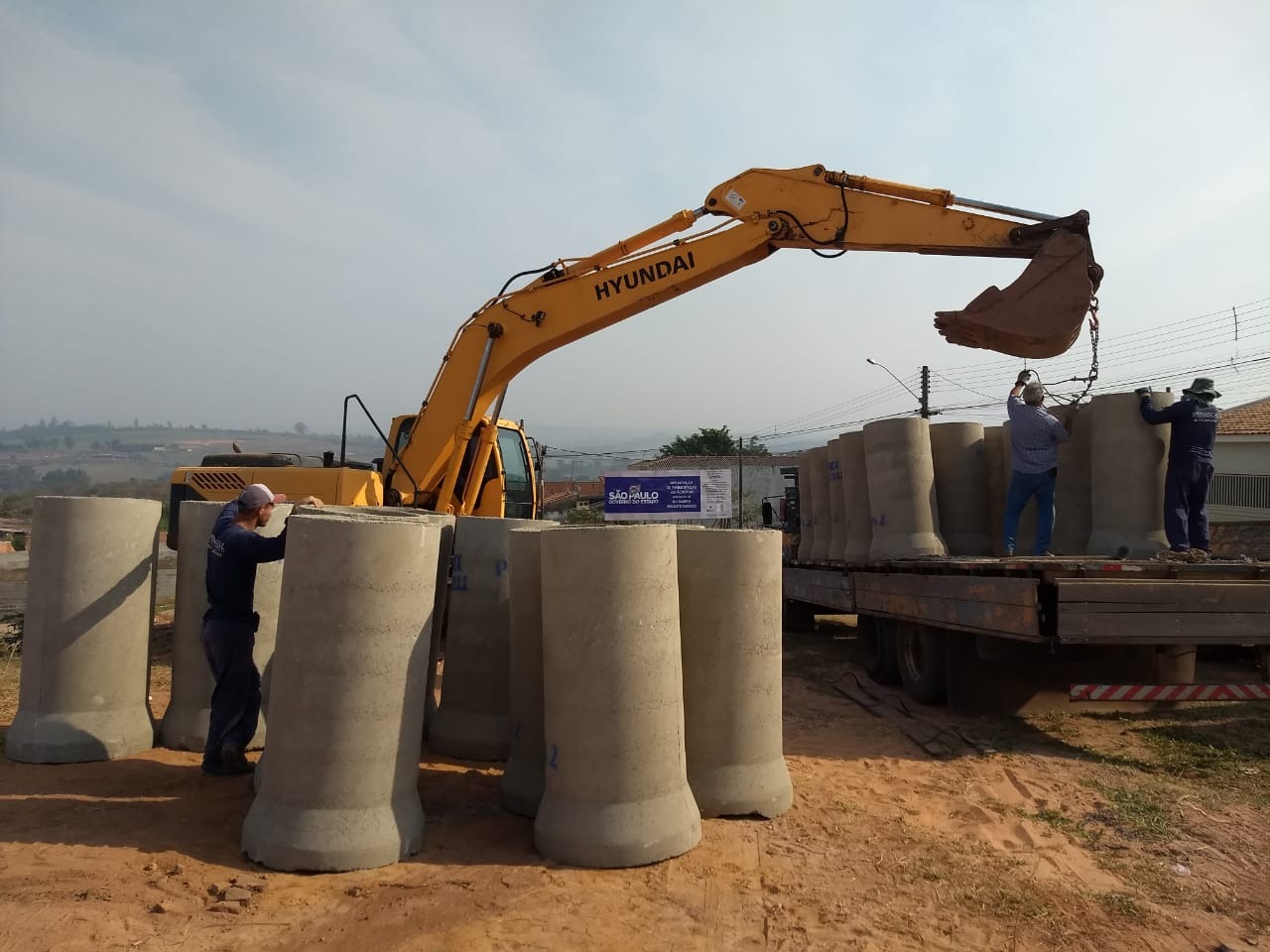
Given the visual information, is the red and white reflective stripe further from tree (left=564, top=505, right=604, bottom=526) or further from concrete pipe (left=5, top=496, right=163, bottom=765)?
tree (left=564, top=505, right=604, bottom=526)

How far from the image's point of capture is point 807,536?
1116 centimetres

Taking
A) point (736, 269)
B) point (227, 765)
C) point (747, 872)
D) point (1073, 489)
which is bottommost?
point (747, 872)

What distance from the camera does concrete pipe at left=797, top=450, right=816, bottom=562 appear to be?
1091 centimetres

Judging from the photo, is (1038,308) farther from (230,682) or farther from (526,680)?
(230,682)

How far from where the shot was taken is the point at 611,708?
430 centimetres

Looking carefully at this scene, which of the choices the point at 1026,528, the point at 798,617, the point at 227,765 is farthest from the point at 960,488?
the point at 227,765

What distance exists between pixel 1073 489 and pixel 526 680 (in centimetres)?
574

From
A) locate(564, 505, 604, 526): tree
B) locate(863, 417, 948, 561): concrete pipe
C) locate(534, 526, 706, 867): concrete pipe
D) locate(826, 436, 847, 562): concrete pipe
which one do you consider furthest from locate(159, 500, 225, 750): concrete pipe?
locate(564, 505, 604, 526): tree

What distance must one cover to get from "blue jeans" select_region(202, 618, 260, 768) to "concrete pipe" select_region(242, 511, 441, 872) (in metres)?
1.22

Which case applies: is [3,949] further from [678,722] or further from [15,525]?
[15,525]

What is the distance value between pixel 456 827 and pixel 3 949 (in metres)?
1.99

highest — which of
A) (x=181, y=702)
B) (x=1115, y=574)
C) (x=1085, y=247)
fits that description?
(x=1085, y=247)

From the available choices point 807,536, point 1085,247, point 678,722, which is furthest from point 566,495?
point 678,722

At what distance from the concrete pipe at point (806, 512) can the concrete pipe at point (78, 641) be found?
280 inches
